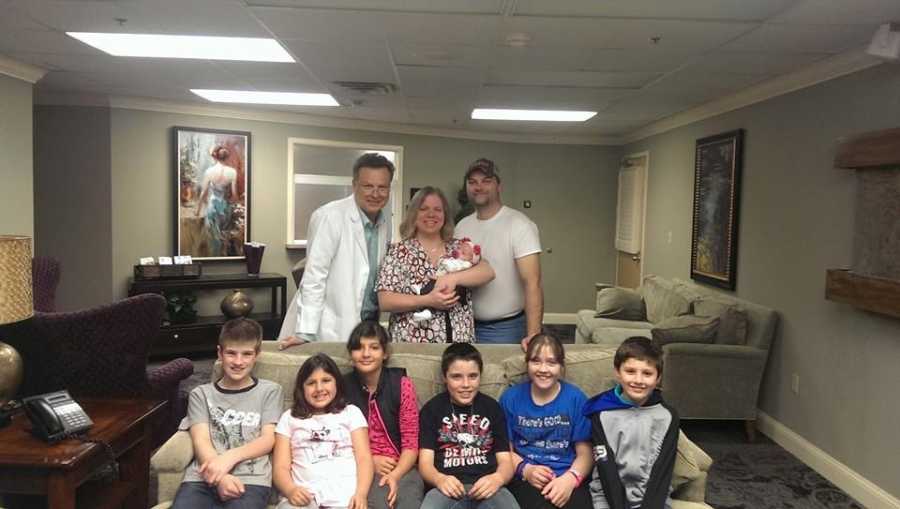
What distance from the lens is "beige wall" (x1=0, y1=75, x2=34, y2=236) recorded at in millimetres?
4285

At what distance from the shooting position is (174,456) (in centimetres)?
227

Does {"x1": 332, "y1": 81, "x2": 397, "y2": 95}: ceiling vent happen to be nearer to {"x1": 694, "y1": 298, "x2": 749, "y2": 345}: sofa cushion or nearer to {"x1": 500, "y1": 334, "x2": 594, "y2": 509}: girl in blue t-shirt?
{"x1": 694, "y1": 298, "x2": 749, "y2": 345}: sofa cushion

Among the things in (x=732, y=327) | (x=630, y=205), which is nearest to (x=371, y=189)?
(x=732, y=327)

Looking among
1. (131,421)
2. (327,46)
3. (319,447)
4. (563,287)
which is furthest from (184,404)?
(563,287)

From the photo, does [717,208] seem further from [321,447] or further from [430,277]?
[321,447]

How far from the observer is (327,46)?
365 centimetres

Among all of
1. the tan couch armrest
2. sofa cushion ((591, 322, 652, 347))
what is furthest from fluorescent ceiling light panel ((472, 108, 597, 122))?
the tan couch armrest

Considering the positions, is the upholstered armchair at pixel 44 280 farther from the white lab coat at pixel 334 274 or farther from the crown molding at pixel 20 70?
the white lab coat at pixel 334 274

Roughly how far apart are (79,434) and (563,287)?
6875 millimetres

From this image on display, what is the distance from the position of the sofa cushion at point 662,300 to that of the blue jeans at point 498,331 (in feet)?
8.60

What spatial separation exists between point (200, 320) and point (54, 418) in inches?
165

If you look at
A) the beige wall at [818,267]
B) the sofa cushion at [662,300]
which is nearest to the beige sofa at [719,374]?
the beige wall at [818,267]

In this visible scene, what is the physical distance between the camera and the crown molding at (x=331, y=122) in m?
6.02

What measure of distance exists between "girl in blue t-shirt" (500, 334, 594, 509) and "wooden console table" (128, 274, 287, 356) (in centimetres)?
434
